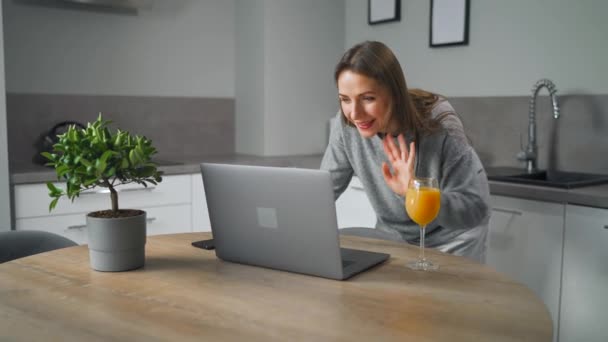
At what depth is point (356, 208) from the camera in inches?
129

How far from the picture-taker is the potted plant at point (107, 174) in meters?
1.33

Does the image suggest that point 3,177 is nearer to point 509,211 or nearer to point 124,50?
point 124,50

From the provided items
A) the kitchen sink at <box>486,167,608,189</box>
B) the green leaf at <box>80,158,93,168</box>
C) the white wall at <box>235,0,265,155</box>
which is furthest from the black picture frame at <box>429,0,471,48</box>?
the green leaf at <box>80,158,93,168</box>

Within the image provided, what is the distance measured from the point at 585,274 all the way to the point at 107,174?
1826mm

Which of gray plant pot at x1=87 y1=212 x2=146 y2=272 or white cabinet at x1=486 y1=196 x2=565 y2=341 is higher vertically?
gray plant pot at x1=87 y1=212 x2=146 y2=272

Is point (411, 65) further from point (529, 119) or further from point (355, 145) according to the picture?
point (355, 145)

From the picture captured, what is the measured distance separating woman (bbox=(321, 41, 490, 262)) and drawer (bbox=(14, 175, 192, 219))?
1.22 meters

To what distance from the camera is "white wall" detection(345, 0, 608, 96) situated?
274 cm

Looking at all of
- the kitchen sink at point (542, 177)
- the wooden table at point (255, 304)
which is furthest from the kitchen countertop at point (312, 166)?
the wooden table at point (255, 304)

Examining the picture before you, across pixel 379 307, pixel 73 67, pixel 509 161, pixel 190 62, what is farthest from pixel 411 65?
pixel 379 307

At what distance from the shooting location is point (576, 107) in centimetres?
279

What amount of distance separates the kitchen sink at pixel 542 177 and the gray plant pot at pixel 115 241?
1.68m

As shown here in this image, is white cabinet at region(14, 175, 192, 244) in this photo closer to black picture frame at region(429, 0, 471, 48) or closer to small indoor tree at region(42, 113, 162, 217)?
small indoor tree at region(42, 113, 162, 217)

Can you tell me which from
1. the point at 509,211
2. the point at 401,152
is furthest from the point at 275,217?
the point at 509,211
